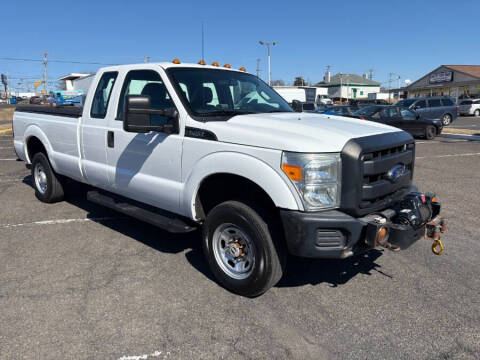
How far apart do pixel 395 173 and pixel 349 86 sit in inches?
3700

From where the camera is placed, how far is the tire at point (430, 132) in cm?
1627

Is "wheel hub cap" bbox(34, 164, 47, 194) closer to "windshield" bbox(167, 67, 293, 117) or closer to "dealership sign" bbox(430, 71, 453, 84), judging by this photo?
"windshield" bbox(167, 67, 293, 117)

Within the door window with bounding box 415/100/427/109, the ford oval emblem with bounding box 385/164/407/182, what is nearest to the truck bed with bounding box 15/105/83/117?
the ford oval emblem with bounding box 385/164/407/182

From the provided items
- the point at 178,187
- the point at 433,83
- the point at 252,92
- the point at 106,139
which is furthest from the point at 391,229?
the point at 433,83

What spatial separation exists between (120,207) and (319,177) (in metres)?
2.48

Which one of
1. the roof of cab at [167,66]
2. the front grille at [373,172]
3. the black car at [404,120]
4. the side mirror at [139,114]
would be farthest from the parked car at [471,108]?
the side mirror at [139,114]

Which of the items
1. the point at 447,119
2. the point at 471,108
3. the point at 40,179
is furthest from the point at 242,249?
the point at 471,108

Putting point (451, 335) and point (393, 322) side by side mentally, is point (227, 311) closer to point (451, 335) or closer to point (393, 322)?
point (393, 322)

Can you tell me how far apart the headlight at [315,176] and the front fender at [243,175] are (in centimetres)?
7

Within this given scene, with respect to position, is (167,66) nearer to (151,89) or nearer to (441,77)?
(151,89)

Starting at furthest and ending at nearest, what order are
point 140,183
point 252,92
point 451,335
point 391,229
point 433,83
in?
point 433,83, point 252,92, point 140,183, point 391,229, point 451,335

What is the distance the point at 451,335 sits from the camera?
3.00m

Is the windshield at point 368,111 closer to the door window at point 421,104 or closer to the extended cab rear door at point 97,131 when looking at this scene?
the door window at point 421,104

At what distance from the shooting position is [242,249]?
3564 mm
